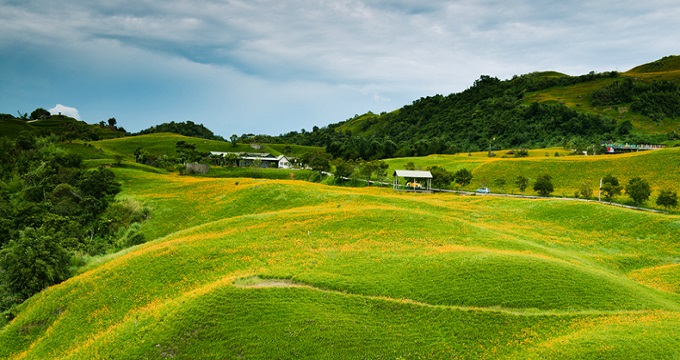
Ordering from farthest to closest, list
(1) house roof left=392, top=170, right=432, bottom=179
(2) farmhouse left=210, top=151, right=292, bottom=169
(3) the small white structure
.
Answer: (2) farmhouse left=210, top=151, right=292, bottom=169, (3) the small white structure, (1) house roof left=392, top=170, right=432, bottom=179

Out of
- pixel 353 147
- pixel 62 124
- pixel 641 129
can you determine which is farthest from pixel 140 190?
pixel 641 129

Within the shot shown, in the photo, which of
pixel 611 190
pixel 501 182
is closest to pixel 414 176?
pixel 501 182

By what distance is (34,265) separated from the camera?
38.2m

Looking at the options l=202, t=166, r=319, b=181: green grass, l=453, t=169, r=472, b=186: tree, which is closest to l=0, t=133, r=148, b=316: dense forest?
l=202, t=166, r=319, b=181: green grass

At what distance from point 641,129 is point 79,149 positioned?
767ft

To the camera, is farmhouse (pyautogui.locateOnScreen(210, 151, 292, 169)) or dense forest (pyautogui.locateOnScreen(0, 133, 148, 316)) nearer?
dense forest (pyautogui.locateOnScreen(0, 133, 148, 316))

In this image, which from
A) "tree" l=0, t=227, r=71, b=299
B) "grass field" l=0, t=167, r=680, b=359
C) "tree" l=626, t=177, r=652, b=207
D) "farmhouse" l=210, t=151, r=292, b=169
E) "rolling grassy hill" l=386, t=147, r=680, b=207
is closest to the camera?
"grass field" l=0, t=167, r=680, b=359

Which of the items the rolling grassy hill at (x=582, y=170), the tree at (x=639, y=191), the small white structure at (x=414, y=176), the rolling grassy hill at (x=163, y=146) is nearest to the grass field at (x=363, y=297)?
the tree at (x=639, y=191)

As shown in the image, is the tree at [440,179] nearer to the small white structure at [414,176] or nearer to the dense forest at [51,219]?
the small white structure at [414,176]

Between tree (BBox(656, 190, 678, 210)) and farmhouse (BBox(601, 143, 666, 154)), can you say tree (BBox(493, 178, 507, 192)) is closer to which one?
tree (BBox(656, 190, 678, 210))

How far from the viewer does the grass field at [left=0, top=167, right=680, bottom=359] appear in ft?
75.4

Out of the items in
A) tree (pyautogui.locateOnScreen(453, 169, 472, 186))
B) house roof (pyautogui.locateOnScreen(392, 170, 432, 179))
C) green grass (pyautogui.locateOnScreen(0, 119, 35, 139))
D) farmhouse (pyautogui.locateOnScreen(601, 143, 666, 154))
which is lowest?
tree (pyautogui.locateOnScreen(453, 169, 472, 186))

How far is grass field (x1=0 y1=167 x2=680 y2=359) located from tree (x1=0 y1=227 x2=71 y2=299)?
2976mm

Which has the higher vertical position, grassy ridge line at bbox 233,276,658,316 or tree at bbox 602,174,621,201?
tree at bbox 602,174,621,201
